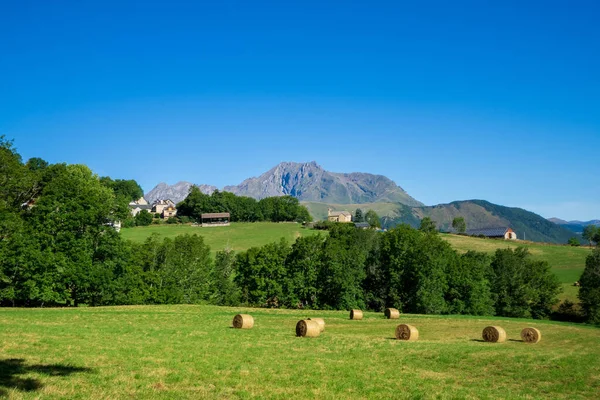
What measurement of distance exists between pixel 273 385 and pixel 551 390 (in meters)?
10.1

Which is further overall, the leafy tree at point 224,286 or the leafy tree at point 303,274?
the leafy tree at point 303,274

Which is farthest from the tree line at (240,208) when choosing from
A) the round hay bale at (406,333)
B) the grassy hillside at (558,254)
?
the round hay bale at (406,333)

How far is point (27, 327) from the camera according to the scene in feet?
87.8

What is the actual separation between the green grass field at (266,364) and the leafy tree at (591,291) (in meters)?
43.8

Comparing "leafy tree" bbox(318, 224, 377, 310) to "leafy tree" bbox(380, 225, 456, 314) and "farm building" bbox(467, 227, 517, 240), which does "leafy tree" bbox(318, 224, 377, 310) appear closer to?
"leafy tree" bbox(380, 225, 456, 314)

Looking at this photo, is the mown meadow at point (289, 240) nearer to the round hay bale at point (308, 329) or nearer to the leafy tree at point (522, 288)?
the leafy tree at point (522, 288)

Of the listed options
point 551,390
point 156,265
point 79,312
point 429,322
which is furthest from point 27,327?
point 156,265

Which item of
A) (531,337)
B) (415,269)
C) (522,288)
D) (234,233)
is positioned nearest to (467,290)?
(415,269)

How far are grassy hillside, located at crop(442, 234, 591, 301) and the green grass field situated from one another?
69.6 meters

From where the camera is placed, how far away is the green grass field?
14.6m

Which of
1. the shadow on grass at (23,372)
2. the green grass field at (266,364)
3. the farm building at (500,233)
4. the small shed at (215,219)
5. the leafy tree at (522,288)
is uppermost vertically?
the small shed at (215,219)

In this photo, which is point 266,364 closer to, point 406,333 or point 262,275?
point 406,333

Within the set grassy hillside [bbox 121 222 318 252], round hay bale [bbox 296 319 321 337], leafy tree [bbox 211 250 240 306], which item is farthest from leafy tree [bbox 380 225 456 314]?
grassy hillside [bbox 121 222 318 252]

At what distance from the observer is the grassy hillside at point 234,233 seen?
384 feet
